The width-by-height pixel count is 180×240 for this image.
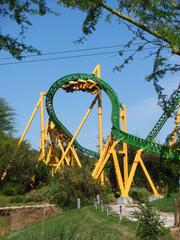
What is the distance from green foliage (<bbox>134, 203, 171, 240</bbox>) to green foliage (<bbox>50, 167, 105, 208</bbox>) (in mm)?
12491

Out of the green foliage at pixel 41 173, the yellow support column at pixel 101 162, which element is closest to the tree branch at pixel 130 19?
the yellow support column at pixel 101 162

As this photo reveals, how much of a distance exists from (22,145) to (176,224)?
29903 mm

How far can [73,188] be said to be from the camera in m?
26.9

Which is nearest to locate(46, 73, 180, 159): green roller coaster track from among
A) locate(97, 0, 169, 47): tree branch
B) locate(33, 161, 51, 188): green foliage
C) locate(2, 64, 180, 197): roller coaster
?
locate(2, 64, 180, 197): roller coaster

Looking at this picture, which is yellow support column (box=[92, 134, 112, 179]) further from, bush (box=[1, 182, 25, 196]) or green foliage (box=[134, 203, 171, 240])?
green foliage (box=[134, 203, 171, 240])

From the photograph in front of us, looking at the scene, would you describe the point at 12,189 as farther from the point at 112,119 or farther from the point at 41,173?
the point at 112,119

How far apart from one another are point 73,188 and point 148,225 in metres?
13.6

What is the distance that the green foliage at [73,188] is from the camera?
26453mm

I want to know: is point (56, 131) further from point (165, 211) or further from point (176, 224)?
point (176, 224)

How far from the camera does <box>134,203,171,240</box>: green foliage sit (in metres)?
13.4

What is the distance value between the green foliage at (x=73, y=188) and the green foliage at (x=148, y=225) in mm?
12491

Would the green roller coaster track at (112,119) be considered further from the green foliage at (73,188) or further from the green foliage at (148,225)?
→ the green foliage at (148,225)

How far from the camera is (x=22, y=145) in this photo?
145 feet

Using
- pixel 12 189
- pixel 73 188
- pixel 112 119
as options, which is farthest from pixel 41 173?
pixel 73 188
